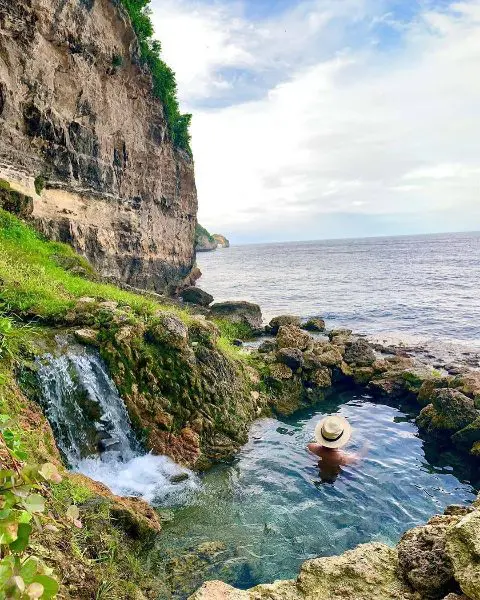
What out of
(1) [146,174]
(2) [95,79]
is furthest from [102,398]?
(1) [146,174]

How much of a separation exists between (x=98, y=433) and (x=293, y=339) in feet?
40.9

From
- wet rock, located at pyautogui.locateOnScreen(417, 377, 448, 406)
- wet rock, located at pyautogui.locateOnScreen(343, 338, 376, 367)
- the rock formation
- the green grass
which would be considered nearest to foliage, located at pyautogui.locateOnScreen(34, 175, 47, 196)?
the green grass

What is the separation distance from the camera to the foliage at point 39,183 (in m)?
24.0

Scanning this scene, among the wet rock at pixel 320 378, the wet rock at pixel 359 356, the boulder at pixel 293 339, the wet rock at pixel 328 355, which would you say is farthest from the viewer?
the wet rock at pixel 359 356

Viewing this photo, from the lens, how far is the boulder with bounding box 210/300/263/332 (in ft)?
102

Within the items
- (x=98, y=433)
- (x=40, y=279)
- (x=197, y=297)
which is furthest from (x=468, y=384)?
(x=197, y=297)

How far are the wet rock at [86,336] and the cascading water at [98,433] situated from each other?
10.2 inches

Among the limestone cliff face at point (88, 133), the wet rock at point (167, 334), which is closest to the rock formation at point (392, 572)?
the wet rock at point (167, 334)

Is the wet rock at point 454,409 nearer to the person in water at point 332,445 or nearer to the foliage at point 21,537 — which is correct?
the person in water at point 332,445

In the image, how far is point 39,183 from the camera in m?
24.2

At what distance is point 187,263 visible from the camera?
5159 centimetres

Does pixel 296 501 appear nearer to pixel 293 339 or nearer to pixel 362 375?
pixel 362 375

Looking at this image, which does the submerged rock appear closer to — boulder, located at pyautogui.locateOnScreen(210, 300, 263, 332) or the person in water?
the person in water

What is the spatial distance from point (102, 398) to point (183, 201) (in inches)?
1635
